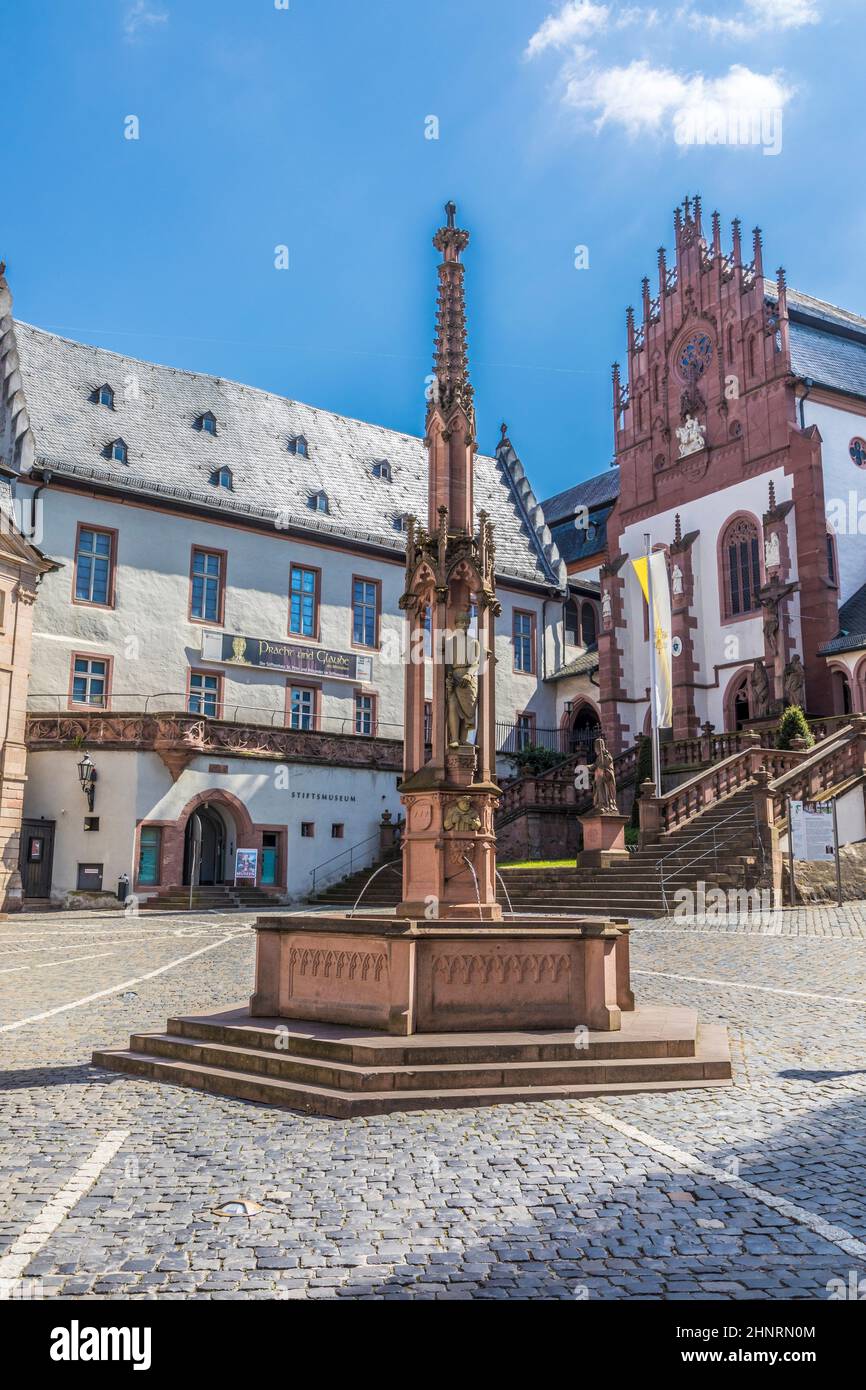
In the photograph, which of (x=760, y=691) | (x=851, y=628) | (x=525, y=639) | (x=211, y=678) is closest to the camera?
(x=760, y=691)

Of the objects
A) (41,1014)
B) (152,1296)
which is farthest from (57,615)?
(152,1296)

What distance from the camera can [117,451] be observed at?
113ft

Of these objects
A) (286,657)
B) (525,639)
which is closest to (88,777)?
(286,657)

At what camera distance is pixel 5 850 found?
27594mm

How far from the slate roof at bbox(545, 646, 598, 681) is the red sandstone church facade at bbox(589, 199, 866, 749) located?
1385 mm

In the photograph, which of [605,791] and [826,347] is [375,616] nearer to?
[605,791]

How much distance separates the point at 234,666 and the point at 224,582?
9.01 feet

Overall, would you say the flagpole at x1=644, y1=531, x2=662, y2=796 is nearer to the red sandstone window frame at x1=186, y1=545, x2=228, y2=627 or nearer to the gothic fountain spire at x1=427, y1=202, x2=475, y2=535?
the red sandstone window frame at x1=186, y1=545, x2=228, y2=627

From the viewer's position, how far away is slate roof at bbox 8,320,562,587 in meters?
34.1

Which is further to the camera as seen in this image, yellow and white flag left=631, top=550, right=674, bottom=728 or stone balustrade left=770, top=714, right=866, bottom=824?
yellow and white flag left=631, top=550, right=674, bottom=728

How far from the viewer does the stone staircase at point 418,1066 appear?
6855mm

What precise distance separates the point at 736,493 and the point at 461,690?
30.7 meters

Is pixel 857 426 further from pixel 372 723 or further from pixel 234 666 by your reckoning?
pixel 234 666

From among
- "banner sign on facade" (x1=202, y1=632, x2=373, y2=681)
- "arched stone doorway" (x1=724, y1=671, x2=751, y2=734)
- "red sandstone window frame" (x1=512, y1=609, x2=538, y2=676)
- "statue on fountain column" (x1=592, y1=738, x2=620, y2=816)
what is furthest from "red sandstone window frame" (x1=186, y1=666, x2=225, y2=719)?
"arched stone doorway" (x1=724, y1=671, x2=751, y2=734)
